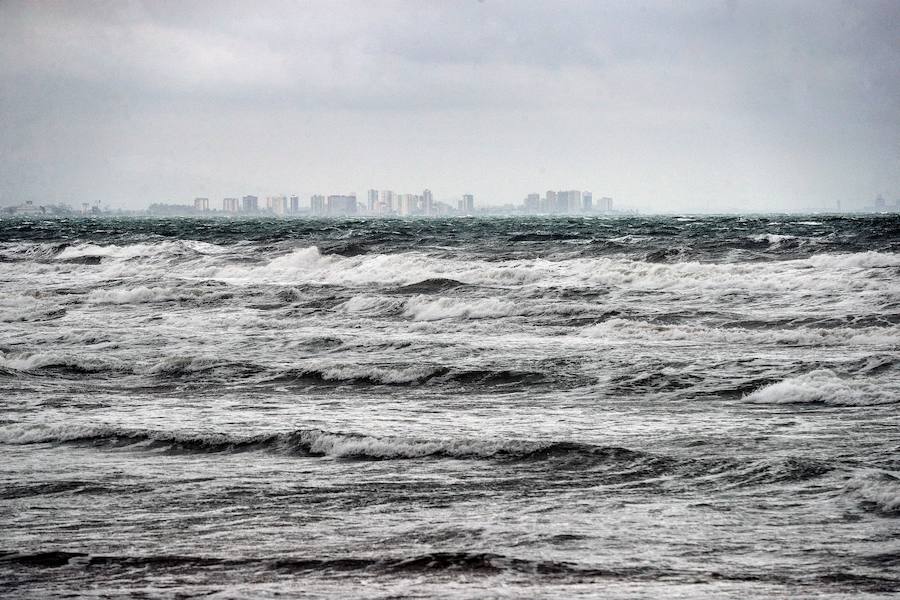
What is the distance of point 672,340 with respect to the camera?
1673 cm

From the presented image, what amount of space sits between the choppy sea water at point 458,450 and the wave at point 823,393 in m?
0.05

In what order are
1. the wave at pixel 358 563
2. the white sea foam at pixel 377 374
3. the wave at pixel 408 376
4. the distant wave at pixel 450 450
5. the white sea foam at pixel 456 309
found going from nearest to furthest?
the wave at pixel 358 563, the distant wave at pixel 450 450, the wave at pixel 408 376, the white sea foam at pixel 377 374, the white sea foam at pixel 456 309

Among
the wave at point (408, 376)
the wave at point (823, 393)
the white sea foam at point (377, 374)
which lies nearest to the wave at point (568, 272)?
the wave at point (823, 393)

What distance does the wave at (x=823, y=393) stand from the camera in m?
11.0

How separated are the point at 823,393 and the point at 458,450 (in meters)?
5.00

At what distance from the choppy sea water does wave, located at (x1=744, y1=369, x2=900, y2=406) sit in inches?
1.9

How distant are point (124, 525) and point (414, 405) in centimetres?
517

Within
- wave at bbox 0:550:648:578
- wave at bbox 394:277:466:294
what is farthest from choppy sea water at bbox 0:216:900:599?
wave at bbox 394:277:466:294

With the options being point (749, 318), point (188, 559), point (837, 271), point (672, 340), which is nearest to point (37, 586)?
point (188, 559)

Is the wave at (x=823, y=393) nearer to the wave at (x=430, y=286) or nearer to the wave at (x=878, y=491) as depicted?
the wave at (x=878, y=491)

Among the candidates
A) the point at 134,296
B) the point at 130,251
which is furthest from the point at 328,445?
the point at 130,251

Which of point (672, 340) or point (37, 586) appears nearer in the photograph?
point (37, 586)

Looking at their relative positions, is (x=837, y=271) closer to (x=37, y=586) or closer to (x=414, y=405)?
(x=414, y=405)

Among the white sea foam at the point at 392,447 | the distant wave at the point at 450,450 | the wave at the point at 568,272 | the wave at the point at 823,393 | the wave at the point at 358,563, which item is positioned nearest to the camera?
the wave at the point at 358,563
